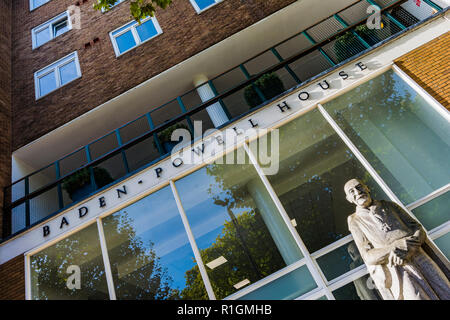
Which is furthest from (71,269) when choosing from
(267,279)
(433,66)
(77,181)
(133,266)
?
(433,66)

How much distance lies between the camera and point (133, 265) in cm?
672

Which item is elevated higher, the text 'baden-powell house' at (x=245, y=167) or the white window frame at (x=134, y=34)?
the white window frame at (x=134, y=34)

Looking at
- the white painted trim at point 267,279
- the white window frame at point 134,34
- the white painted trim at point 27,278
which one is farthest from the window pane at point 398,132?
the white painted trim at point 27,278

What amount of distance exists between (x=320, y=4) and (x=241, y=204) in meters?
7.35

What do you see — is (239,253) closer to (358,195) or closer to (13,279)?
(358,195)

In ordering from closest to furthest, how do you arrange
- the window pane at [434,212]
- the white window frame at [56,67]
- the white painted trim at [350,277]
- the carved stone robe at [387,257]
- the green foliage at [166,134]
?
the carved stone robe at [387,257]
the white painted trim at [350,277]
the window pane at [434,212]
the green foliage at [166,134]
the white window frame at [56,67]

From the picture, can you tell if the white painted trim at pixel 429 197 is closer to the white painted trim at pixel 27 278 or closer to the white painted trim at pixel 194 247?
the white painted trim at pixel 194 247

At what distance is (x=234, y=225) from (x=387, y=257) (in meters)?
2.72

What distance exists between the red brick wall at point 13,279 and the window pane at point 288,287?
5.06 metres

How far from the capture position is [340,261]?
221 inches

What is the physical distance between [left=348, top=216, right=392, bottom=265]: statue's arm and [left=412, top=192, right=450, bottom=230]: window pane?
114cm

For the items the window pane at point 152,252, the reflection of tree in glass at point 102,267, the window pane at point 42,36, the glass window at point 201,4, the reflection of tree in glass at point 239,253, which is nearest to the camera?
the reflection of tree in glass at point 239,253

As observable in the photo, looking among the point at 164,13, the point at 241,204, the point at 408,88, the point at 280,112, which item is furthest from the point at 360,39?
the point at 164,13

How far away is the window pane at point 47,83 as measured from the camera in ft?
38.2
